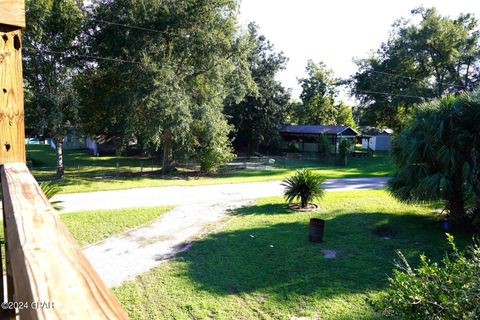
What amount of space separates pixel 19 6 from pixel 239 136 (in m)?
32.0

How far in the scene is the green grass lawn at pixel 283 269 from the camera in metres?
5.14

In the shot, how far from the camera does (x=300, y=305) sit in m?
5.24

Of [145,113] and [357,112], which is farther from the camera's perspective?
[357,112]

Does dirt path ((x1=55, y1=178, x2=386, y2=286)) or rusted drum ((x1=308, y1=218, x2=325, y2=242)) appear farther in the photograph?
rusted drum ((x1=308, y1=218, x2=325, y2=242))

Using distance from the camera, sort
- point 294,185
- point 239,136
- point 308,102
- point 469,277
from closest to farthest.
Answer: point 469,277 < point 294,185 < point 239,136 < point 308,102

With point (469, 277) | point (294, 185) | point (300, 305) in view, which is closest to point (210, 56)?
point (294, 185)

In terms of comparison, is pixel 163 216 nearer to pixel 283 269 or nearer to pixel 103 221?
pixel 103 221

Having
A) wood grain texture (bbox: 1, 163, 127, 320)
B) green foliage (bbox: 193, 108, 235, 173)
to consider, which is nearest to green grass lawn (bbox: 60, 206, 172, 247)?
wood grain texture (bbox: 1, 163, 127, 320)

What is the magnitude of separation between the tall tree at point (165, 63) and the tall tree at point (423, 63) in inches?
634

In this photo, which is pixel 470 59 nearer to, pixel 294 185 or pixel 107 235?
pixel 294 185

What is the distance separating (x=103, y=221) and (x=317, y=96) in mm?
37974

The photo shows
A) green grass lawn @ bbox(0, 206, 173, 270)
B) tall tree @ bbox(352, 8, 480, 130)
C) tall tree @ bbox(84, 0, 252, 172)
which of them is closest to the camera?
green grass lawn @ bbox(0, 206, 173, 270)

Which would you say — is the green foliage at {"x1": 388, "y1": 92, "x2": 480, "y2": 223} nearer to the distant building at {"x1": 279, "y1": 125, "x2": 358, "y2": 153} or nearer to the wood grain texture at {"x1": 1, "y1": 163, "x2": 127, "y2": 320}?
the wood grain texture at {"x1": 1, "y1": 163, "x2": 127, "y2": 320}

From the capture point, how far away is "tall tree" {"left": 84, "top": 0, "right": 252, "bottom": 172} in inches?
651
